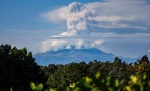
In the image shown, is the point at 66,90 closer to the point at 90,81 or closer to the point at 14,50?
the point at 90,81

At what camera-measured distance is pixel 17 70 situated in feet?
173

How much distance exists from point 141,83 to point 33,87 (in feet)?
4.29

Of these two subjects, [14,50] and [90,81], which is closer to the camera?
[90,81]

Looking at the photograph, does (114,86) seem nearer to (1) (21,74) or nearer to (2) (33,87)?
(2) (33,87)

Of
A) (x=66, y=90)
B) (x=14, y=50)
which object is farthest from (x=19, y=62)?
(x=66, y=90)

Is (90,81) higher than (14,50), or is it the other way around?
(14,50)

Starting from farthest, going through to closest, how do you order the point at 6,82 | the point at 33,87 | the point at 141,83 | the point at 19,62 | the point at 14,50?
the point at 14,50 < the point at 19,62 < the point at 6,82 < the point at 33,87 < the point at 141,83

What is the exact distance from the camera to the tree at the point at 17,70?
164 ft

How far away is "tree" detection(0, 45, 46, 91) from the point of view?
50.0 meters

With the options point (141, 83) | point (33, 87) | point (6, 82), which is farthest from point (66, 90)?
point (6, 82)

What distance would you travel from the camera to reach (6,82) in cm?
4981

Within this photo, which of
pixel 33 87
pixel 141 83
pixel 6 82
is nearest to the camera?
pixel 141 83

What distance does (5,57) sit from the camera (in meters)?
53.5

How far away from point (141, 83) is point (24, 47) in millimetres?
55195
